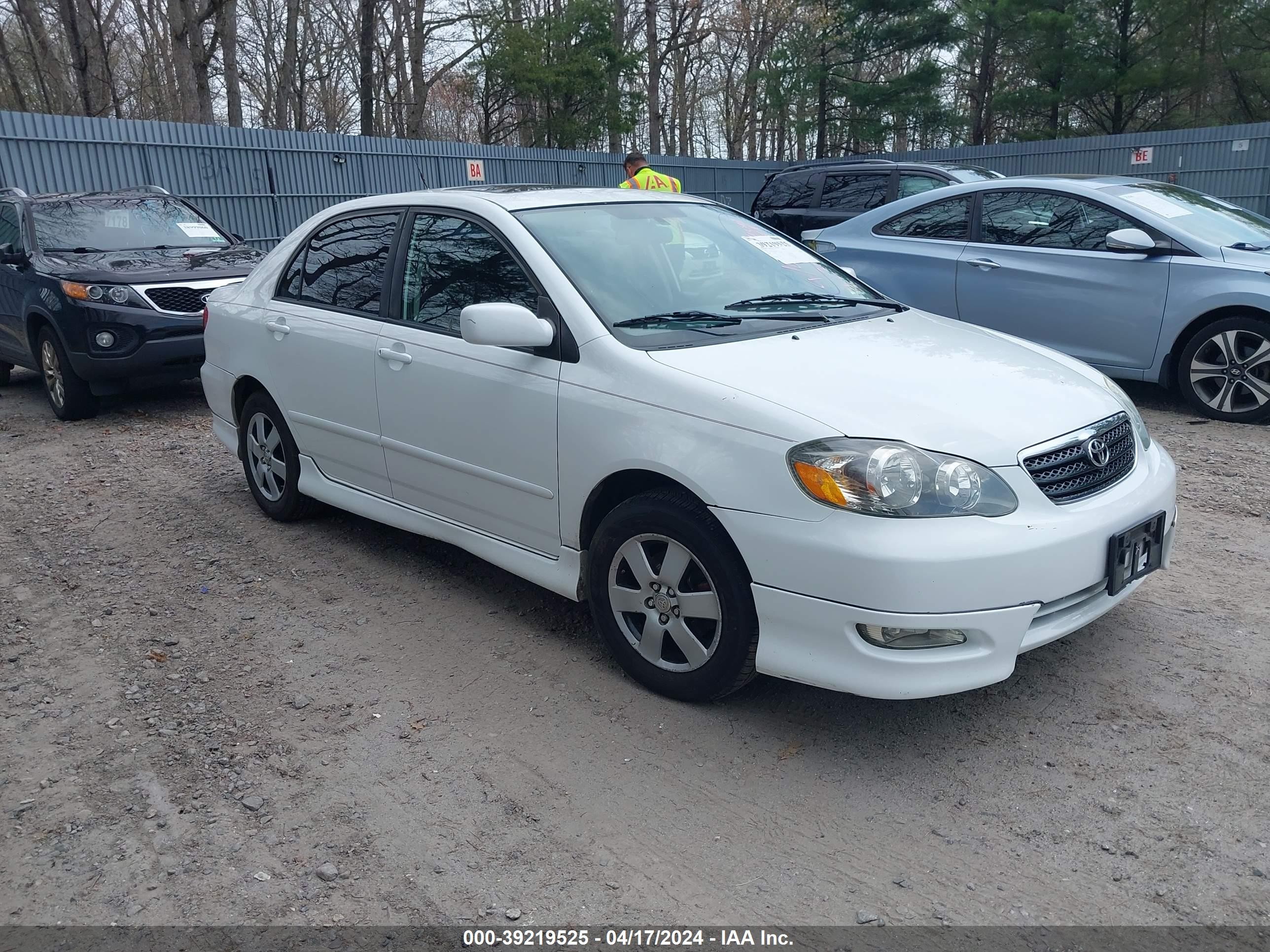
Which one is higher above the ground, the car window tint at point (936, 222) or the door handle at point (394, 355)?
the car window tint at point (936, 222)

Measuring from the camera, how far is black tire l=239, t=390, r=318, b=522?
5.32 metres

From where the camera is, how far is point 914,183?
10680mm

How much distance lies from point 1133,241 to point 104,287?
24.6ft

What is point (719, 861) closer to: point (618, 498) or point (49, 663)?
point (618, 498)

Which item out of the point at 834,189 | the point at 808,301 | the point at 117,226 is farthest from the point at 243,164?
the point at 808,301

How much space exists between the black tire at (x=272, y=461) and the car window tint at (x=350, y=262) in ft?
2.20

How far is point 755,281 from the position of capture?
14.3 ft

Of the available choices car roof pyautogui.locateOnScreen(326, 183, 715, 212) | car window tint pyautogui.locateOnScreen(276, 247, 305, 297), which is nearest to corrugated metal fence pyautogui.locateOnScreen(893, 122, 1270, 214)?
car roof pyautogui.locateOnScreen(326, 183, 715, 212)

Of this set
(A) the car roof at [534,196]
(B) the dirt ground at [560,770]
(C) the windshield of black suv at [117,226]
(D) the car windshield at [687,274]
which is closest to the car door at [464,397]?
(A) the car roof at [534,196]

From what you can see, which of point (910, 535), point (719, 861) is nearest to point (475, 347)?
point (910, 535)

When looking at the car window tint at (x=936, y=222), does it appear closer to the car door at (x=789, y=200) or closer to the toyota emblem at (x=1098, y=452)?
the car door at (x=789, y=200)

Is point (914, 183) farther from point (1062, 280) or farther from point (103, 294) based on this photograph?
point (103, 294)

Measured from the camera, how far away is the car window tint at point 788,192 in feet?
38.0

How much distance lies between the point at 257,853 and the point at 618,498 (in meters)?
1.57
